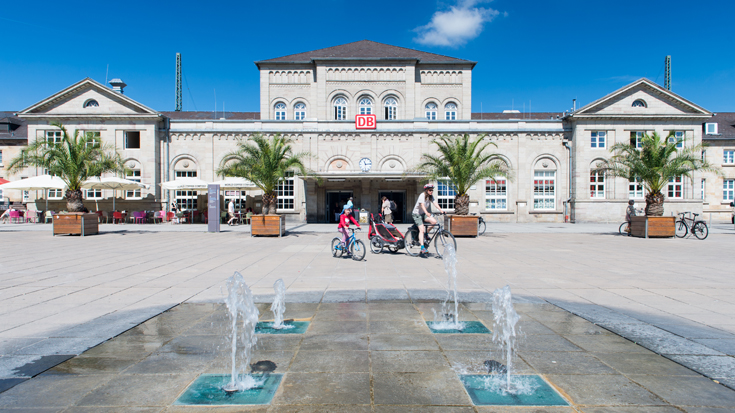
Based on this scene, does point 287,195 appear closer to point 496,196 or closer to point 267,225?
point 267,225

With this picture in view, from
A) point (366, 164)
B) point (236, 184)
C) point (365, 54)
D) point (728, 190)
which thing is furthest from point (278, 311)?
point (728, 190)

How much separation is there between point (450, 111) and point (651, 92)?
1471 cm

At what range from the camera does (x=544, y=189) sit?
1225 inches

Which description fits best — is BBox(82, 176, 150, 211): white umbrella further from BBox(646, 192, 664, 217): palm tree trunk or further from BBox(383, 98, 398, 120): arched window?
BBox(646, 192, 664, 217): palm tree trunk

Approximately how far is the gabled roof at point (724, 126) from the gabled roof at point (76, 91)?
47776mm

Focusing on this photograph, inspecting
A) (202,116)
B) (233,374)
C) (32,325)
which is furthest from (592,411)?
(202,116)

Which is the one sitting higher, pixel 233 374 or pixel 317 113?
pixel 317 113

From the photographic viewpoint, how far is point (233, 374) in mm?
3176

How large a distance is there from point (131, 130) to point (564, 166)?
3258cm

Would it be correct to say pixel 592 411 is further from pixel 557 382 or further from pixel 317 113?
pixel 317 113

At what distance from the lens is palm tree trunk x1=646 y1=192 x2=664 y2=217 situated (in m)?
18.2

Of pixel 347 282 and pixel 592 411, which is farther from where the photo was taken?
pixel 347 282

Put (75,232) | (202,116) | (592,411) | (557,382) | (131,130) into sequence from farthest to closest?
(202,116), (131,130), (75,232), (557,382), (592,411)

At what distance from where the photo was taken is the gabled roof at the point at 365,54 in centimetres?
3362
